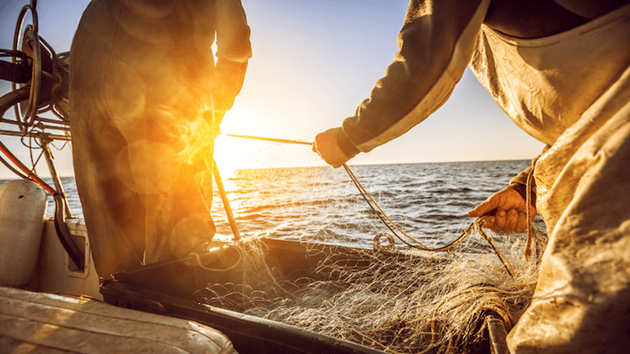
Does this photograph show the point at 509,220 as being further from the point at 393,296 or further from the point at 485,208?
the point at 393,296

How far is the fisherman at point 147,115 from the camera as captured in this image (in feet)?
6.59

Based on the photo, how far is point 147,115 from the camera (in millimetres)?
2033

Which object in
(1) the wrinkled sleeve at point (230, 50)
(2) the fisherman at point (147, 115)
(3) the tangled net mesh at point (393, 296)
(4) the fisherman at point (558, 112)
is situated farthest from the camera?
(1) the wrinkled sleeve at point (230, 50)

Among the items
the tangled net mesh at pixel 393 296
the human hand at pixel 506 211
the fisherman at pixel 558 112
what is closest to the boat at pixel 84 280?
the tangled net mesh at pixel 393 296

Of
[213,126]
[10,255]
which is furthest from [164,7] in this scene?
[10,255]

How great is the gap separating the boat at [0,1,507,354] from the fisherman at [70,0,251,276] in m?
0.31

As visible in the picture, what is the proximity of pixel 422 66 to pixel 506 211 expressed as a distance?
1087 millimetres

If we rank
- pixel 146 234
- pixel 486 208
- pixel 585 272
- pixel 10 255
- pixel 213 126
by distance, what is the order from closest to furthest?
pixel 585 272
pixel 486 208
pixel 146 234
pixel 213 126
pixel 10 255

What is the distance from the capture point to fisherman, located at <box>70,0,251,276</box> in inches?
79.1

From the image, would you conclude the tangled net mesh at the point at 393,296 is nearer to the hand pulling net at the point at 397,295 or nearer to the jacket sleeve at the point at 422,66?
the hand pulling net at the point at 397,295

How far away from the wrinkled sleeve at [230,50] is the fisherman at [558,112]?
4.46 ft

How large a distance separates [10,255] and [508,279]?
4.38 metres

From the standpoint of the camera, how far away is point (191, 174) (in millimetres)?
2303

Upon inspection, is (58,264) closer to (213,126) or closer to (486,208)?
(213,126)
